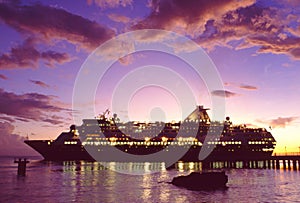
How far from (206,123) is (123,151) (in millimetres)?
37783

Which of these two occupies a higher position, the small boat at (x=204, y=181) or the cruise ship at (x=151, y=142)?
the cruise ship at (x=151, y=142)

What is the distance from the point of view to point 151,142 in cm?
11612

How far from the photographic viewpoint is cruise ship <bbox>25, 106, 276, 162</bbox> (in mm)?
111312

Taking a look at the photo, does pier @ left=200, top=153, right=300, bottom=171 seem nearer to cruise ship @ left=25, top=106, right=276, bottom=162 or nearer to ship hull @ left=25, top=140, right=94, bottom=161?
cruise ship @ left=25, top=106, right=276, bottom=162

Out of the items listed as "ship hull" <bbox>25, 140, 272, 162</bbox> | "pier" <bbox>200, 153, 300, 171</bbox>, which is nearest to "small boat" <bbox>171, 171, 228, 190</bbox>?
"pier" <bbox>200, 153, 300, 171</bbox>

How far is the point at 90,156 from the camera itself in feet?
366

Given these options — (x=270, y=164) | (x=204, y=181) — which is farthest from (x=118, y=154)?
(x=204, y=181)

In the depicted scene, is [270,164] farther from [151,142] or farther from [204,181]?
[204,181]

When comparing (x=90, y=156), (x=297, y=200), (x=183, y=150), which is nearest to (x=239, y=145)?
(x=183, y=150)

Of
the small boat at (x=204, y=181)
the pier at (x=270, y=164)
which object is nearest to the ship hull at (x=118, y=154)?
the pier at (x=270, y=164)

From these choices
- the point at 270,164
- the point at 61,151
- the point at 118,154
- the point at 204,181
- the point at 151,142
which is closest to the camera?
the point at 204,181

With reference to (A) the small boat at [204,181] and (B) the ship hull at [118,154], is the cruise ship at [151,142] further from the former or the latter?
(A) the small boat at [204,181]

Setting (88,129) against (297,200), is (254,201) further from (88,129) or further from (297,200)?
(88,129)

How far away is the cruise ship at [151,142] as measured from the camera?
111312mm
